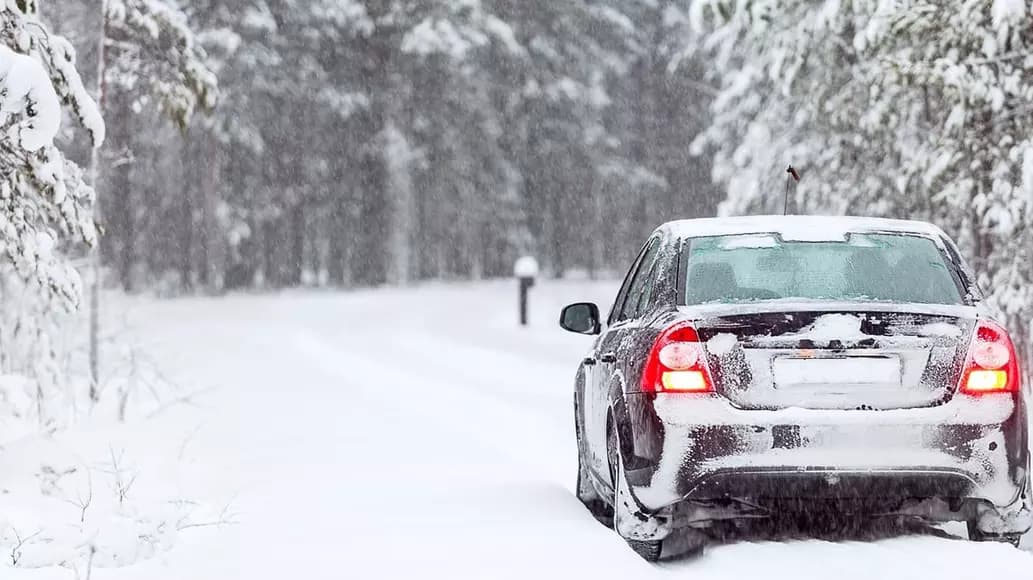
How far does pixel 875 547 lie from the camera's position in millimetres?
5754

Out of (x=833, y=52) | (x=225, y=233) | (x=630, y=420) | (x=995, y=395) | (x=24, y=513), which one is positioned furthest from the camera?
(x=225, y=233)

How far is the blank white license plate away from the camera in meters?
5.48

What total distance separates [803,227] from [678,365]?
1.17 m

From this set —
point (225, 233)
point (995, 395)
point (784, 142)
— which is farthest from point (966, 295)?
point (225, 233)

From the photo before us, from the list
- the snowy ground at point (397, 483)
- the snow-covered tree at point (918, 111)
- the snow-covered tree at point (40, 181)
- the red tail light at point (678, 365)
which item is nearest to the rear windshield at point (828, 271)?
the red tail light at point (678, 365)

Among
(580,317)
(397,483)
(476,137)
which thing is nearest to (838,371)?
(580,317)

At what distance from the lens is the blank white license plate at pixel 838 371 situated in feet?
18.0

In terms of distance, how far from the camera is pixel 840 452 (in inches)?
214

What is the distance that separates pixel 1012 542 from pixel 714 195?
45.4m

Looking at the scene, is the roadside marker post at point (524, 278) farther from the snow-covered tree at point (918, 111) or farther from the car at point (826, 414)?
the car at point (826, 414)

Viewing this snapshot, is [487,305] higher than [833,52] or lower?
lower

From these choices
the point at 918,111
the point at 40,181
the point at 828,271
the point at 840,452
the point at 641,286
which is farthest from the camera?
the point at 918,111

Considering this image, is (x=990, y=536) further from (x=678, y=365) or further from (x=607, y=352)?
(x=607, y=352)

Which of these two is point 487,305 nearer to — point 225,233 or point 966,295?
point 225,233
